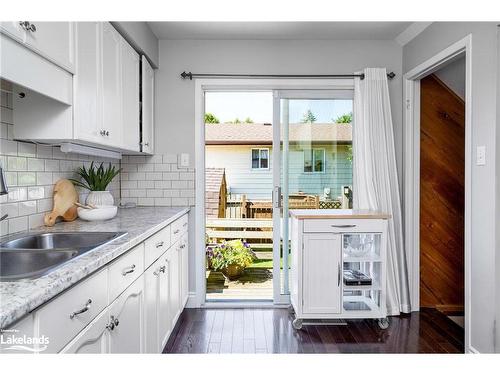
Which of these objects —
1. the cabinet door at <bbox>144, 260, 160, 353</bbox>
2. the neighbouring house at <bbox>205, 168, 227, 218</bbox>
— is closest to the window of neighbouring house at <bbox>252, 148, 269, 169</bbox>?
the neighbouring house at <bbox>205, 168, 227, 218</bbox>

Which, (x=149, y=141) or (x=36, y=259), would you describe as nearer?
(x=36, y=259)

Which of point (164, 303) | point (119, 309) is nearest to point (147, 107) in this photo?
point (164, 303)

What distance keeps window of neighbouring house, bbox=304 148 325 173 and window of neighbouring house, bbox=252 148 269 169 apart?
300cm

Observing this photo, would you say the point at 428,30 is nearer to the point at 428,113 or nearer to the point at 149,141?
the point at 428,113

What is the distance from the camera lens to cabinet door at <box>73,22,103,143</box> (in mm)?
Result: 1758

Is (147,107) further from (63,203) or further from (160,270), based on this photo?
(160,270)

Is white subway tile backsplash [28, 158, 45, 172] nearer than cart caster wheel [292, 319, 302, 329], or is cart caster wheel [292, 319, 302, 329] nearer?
white subway tile backsplash [28, 158, 45, 172]

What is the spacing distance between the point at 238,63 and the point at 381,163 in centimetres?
154

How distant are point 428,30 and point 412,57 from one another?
0.29 meters

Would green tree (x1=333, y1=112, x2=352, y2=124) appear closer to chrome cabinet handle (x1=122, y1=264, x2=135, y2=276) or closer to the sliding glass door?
the sliding glass door

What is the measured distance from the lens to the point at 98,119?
2.01 metres

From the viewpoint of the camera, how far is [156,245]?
77.7 inches
